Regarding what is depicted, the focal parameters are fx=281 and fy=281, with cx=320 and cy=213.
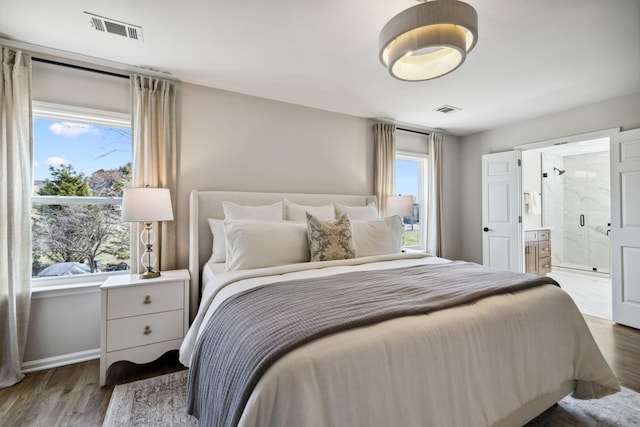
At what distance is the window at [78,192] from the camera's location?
2.29 meters

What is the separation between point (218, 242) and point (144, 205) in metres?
0.64

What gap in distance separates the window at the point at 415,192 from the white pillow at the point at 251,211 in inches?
92.8

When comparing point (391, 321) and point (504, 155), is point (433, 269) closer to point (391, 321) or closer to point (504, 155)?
point (391, 321)

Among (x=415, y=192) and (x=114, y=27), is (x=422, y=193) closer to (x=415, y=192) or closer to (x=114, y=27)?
(x=415, y=192)

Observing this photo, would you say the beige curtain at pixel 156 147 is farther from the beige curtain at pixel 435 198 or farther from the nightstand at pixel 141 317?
the beige curtain at pixel 435 198

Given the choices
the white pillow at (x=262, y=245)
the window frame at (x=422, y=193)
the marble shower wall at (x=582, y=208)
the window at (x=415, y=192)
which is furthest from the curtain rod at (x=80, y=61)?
the marble shower wall at (x=582, y=208)

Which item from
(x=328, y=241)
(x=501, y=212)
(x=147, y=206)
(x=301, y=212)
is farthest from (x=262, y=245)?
(x=501, y=212)

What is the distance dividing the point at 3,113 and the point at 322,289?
2596 millimetres

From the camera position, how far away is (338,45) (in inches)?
83.4

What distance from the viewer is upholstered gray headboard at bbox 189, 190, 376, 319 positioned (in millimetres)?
2432

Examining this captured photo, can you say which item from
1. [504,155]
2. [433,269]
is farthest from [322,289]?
[504,155]

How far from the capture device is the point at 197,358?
133cm

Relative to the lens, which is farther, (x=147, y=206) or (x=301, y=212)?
(x=301, y=212)

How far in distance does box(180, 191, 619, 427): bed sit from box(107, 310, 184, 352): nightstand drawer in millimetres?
574
